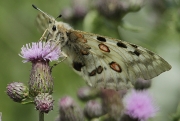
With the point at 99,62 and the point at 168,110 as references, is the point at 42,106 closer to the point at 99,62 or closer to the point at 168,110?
the point at 99,62

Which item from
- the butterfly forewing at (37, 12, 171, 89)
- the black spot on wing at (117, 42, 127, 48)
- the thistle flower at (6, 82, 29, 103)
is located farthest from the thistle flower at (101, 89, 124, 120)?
the thistle flower at (6, 82, 29, 103)

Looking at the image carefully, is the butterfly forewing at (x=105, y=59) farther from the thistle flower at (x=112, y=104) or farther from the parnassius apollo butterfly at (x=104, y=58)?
the thistle flower at (x=112, y=104)

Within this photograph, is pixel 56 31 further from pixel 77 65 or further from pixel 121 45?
pixel 121 45

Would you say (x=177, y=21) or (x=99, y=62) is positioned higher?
(x=177, y=21)

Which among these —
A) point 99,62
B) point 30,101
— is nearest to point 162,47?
point 99,62

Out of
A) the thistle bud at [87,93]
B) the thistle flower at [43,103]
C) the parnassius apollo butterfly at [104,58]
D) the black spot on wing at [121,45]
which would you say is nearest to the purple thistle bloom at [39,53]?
the parnassius apollo butterfly at [104,58]

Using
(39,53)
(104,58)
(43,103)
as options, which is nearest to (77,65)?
(104,58)
